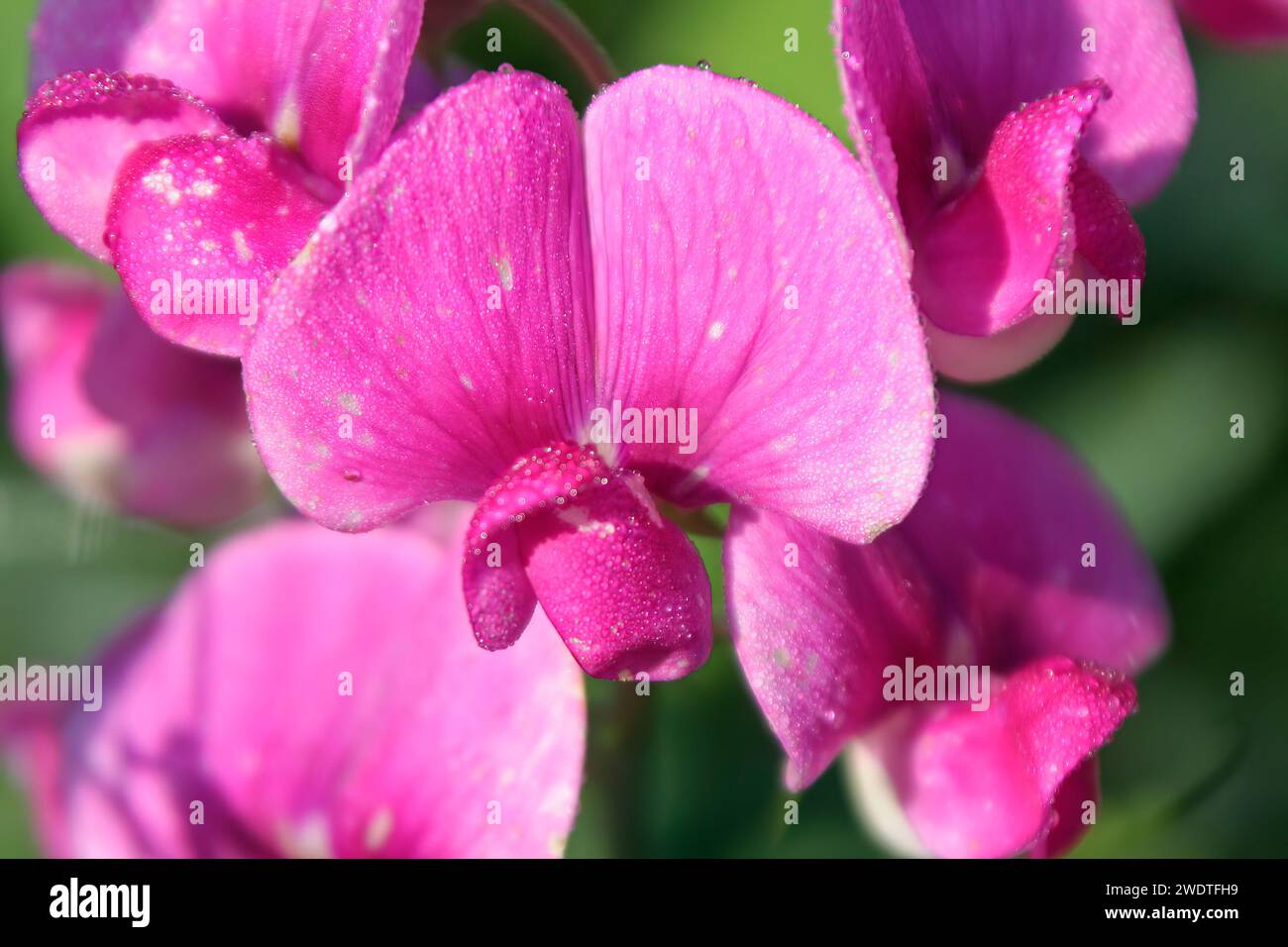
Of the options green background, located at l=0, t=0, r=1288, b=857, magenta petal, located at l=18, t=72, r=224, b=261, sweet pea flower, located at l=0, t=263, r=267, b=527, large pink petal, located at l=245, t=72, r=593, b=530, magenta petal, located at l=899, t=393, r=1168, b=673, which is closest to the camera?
large pink petal, located at l=245, t=72, r=593, b=530

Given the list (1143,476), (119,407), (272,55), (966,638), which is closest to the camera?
(272,55)

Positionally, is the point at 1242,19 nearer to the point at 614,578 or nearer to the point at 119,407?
the point at 614,578

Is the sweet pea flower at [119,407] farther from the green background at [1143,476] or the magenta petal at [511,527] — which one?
the magenta petal at [511,527]

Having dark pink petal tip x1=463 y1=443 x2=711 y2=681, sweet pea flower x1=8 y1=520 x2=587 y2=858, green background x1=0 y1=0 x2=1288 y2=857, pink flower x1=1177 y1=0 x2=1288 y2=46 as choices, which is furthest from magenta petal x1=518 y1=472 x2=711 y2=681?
pink flower x1=1177 y1=0 x2=1288 y2=46

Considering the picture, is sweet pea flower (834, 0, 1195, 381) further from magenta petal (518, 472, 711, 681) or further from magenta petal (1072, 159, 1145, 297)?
magenta petal (518, 472, 711, 681)

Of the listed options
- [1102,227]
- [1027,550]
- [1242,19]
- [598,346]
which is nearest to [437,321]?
[598,346]

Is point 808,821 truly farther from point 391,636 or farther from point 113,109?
point 113,109

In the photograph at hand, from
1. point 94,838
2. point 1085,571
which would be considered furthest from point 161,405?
point 1085,571
